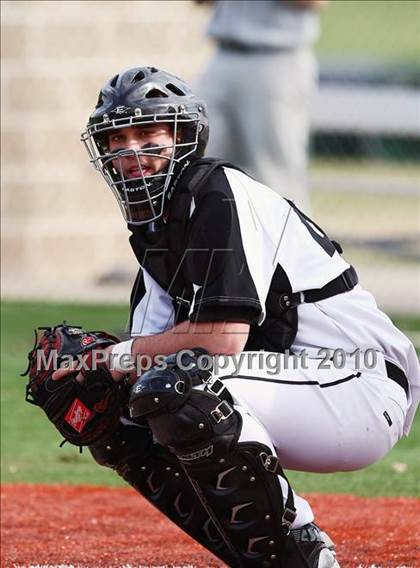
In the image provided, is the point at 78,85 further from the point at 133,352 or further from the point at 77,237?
the point at 133,352

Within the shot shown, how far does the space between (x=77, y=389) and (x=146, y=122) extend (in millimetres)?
745

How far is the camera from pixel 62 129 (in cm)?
1147

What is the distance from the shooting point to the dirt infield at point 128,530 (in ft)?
13.5

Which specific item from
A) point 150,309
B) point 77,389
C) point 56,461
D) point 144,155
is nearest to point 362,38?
point 56,461

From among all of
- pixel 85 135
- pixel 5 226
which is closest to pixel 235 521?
pixel 85 135

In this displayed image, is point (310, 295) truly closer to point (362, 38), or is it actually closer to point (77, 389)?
point (77, 389)

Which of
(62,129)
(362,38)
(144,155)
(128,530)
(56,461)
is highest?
(144,155)

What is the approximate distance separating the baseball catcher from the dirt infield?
0.53 metres

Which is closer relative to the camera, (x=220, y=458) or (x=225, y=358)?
(x=220, y=458)

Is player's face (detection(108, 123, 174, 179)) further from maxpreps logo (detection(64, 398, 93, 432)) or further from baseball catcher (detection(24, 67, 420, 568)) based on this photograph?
maxpreps logo (detection(64, 398, 93, 432))

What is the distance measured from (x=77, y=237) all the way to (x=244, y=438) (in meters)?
8.50

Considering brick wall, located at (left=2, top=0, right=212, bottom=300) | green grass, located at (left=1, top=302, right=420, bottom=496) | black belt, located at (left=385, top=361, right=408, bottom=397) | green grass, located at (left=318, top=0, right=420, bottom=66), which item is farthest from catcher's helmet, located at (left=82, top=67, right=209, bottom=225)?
green grass, located at (left=318, top=0, right=420, bottom=66)

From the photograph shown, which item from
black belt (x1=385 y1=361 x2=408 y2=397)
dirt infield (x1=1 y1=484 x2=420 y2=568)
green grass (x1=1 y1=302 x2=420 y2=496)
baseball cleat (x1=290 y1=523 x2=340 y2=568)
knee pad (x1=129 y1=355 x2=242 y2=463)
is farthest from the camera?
green grass (x1=1 y1=302 x2=420 y2=496)

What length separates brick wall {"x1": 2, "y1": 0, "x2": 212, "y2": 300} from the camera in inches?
442
